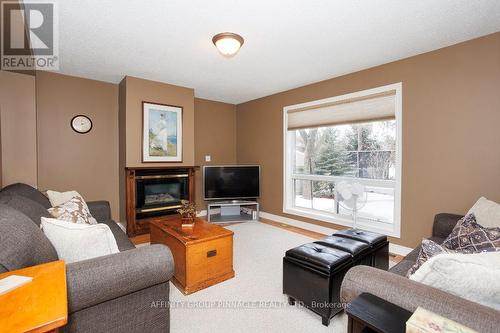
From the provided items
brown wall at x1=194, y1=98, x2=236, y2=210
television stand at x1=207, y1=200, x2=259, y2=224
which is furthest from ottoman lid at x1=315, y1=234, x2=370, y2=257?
brown wall at x1=194, y1=98, x2=236, y2=210

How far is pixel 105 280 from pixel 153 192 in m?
3.06

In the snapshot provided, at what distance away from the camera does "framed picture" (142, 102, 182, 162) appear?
4051 mm

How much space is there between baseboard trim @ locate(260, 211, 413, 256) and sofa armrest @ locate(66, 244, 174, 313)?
3073 mm

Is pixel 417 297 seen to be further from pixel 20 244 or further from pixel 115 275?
pixel 20 244

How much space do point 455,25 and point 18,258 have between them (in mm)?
3814

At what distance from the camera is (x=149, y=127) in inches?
160

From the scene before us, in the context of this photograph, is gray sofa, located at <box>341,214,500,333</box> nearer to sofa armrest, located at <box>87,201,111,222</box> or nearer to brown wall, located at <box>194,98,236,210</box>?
sofa armrest, located at <box>87,201,111,222</box>

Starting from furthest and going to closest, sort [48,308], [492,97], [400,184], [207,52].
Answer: [400,184], [207,52], [492,97], [48,308]

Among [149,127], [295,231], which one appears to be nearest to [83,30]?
[149,127]

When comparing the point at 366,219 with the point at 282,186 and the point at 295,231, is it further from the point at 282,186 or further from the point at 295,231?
the point at 282,186

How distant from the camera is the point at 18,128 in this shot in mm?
3248

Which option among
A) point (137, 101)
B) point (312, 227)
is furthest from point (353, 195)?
point (137, 101)

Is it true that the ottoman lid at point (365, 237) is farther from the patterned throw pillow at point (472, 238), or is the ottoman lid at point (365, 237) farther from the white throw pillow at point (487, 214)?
the white throw pillow at point (487, 214)

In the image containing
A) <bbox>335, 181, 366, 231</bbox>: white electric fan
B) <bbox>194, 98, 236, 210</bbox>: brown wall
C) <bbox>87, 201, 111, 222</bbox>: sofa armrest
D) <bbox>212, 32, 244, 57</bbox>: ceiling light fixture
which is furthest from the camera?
<bbox>194, 98, 236, 210</bbox>: brown wall
